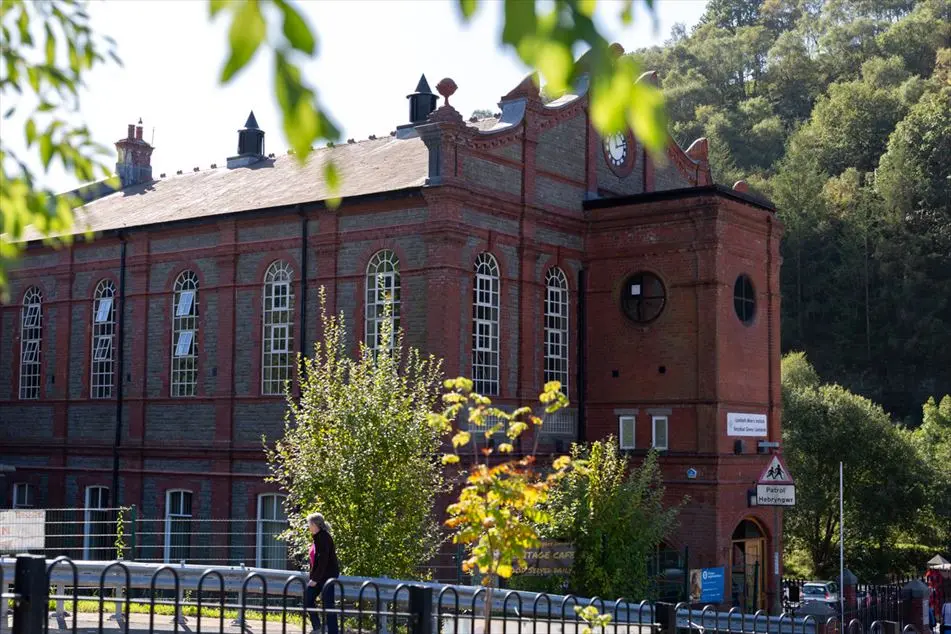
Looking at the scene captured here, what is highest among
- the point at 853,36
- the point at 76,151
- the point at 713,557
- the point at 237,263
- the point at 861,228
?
the point at 853,36

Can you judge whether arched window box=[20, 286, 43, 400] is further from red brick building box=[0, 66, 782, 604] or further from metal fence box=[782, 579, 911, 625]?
metal fence box=[782, 579, 911, 625]

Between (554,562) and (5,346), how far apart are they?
64.5 feet

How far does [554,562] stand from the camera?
2077cm

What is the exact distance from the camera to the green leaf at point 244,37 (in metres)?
2.90

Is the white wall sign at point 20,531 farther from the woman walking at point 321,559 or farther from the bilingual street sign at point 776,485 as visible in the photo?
the bilingual street sign at point 776,485

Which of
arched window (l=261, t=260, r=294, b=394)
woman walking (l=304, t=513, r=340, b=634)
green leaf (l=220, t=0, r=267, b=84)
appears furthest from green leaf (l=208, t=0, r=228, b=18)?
arched window (l=261, t=260, r=294, b=394)

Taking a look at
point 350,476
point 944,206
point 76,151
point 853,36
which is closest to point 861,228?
point 944,206

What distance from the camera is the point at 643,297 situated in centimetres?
2722

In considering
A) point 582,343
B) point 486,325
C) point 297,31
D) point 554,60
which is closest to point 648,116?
point 554,60

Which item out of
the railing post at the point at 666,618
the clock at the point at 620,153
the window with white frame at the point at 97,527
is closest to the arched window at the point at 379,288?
the clock at the point at 620,153

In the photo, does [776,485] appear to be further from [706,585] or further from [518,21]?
[518,21]

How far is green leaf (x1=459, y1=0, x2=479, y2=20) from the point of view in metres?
3.21

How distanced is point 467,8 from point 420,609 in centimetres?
571

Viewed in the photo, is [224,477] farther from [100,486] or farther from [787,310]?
[787,310]
